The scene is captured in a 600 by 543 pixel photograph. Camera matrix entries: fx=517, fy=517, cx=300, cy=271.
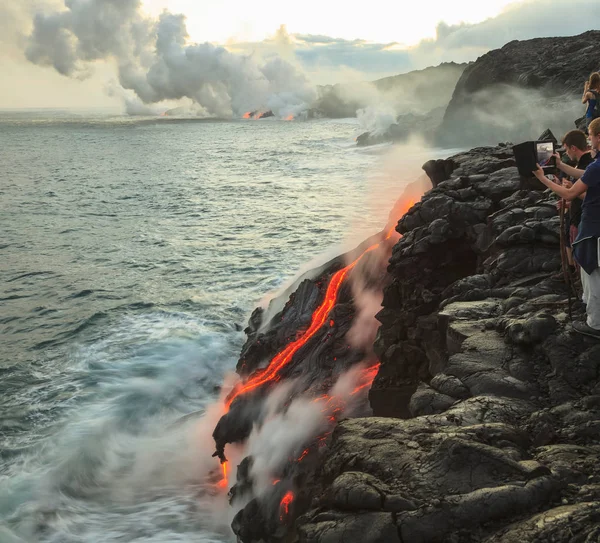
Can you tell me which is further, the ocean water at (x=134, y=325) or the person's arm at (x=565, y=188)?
the ocean water at (x=134, y=325)

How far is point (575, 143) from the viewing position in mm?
7324

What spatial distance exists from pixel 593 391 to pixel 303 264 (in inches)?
962

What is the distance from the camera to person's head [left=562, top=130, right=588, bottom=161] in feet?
23.9

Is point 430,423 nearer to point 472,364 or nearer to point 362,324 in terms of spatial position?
point 472,364

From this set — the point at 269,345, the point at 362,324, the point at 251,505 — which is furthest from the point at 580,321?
the point at 269,345

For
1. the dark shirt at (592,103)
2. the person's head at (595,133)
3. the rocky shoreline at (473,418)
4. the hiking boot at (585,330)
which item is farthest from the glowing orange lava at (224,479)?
the dark shirt at (592,103)

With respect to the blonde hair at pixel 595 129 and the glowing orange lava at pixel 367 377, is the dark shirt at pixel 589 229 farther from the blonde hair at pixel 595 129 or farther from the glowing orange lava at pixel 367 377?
the glowing orange lava at pixel 367 377

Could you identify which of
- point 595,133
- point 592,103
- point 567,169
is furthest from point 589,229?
point 592,103

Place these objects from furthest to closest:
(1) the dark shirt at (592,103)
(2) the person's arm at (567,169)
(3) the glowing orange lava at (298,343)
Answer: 1. (3) the glowing orange lava at (298,343)
2. (1) the dark shirt at (592,103)
3. (2) the person's arm at (567,169)

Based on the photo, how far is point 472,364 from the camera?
24.8 feet

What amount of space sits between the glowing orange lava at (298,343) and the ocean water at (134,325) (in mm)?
1727

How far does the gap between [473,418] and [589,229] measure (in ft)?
9.28

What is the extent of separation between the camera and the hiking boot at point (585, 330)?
7.07 metres

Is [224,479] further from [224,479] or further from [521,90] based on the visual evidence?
[521,90]
